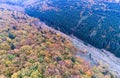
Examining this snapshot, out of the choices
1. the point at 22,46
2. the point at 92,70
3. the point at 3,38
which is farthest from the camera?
the point at 3,38

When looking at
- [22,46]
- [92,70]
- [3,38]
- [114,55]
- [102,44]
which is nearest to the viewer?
[92,70]

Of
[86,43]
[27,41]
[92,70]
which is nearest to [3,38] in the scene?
[27,41]

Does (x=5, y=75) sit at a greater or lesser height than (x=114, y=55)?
greater


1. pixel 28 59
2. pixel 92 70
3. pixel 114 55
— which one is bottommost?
pixel 114 55

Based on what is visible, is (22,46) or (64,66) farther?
(22,46)

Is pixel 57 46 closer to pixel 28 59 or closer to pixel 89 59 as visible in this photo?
pixel 89 59

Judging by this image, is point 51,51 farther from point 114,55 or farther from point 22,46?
point 114,55

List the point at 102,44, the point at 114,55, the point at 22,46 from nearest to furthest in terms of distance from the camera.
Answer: the point at 22,46 < the point at 114,55 < the point at 102,44

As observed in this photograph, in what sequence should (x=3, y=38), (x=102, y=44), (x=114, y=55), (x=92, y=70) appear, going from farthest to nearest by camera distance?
(x=102, y=44) < (x=114, y=55) < (x=3, y=38) < (x=92, y=70)

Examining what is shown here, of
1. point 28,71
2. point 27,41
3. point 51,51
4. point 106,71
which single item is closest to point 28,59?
point 28,71
